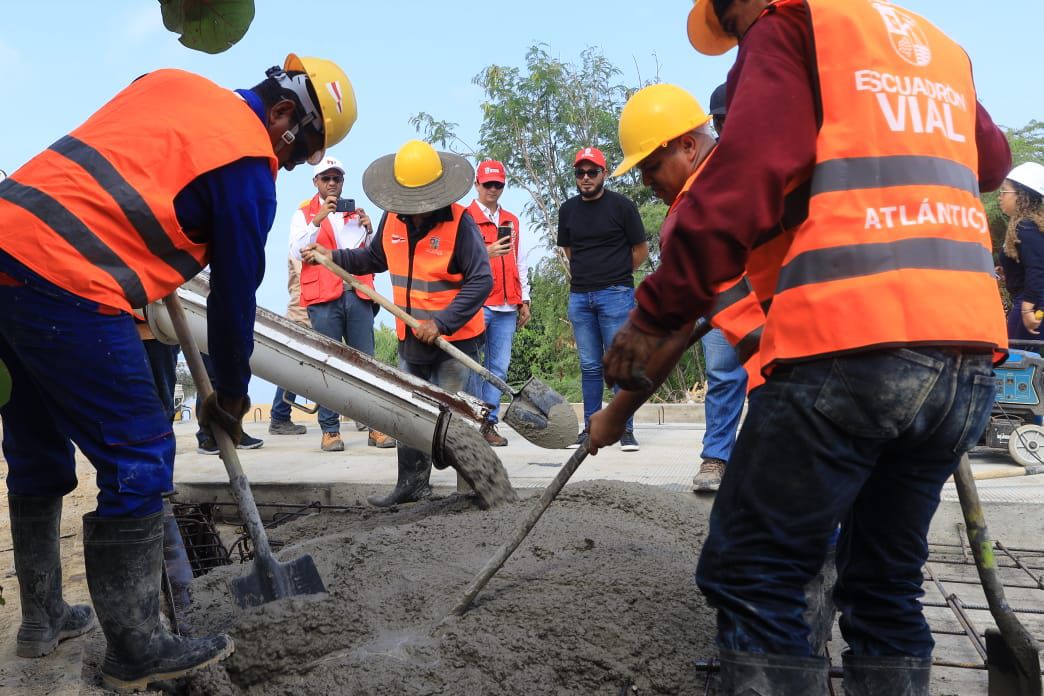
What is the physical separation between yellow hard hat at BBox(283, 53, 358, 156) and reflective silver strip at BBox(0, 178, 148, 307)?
79 centimetres

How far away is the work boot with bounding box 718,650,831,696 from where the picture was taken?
1713 millimetres

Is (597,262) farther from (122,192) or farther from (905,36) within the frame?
(905,36)

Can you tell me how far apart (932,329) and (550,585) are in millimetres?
1688

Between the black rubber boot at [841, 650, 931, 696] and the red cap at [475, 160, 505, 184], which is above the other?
the red cap at [475, 160, 505, 184]

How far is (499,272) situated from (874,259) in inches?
202

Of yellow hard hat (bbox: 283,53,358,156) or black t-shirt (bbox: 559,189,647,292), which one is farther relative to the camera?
black t-shirt (bbox: 559,189,647,292)

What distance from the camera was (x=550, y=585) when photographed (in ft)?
9.72

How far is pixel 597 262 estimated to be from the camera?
594 centimetres

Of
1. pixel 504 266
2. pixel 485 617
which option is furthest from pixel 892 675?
pixel 504 266

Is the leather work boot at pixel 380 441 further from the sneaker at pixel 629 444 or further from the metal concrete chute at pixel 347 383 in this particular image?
the metal concrete chute at pixel 347 383

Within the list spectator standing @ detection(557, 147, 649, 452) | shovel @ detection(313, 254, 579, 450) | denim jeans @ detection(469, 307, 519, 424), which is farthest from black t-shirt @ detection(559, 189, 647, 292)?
shovel @ detection(313, 254, 579, 450)

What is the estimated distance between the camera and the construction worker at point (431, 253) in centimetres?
514

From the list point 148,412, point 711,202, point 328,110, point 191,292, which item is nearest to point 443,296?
point 191,292

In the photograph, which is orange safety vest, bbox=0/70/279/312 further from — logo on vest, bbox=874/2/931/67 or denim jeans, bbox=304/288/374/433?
denim jeans, bbox=304/288/374/433
